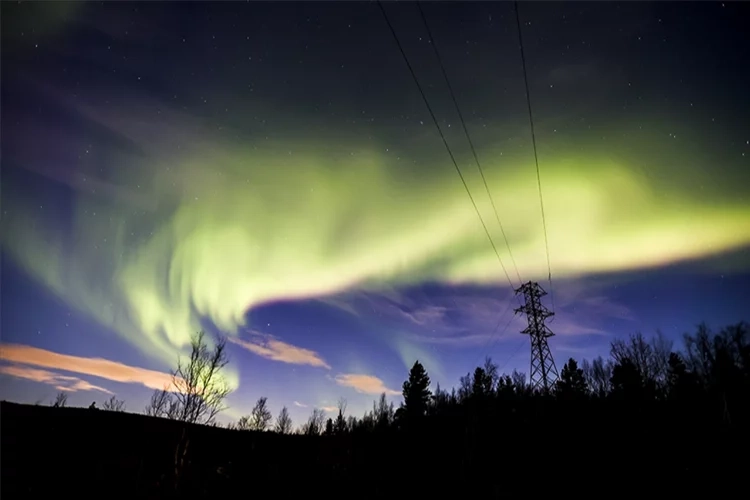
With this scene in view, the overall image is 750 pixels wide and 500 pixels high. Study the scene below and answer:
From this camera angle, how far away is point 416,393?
7025 centimetres

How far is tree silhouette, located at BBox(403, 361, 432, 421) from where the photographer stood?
67838mm

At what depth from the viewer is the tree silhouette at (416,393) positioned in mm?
67838

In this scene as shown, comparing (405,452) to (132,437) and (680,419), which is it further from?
(680,419)

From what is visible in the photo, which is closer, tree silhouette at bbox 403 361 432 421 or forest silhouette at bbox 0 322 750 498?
forest silhouette at bbox 0 322 750 498

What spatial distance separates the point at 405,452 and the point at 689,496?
959 inches

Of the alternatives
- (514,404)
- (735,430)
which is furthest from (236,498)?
(514,404)

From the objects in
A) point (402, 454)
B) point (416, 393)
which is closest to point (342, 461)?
point (402, 454)

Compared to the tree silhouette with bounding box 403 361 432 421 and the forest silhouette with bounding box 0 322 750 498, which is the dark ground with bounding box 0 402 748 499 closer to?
the forest silhouette with bounding box 0 322 750 498

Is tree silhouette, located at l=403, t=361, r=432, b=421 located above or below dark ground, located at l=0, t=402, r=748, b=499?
above

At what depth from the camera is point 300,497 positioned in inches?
898

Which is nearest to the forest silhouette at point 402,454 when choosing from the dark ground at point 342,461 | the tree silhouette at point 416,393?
the dark ground at point 342,461

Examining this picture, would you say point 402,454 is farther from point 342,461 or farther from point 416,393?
point 416,393

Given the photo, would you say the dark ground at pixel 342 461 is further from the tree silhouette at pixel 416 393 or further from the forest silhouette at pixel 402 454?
the tree silhouette at pixel 416 393

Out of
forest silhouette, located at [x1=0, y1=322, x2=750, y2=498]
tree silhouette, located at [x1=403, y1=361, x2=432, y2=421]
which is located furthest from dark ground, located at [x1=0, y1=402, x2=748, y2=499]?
tree silhouette, located at [x1=403, y1=361, x2=432, y2=421]
